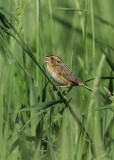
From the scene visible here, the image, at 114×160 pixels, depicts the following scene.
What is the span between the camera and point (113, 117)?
3.99 metres

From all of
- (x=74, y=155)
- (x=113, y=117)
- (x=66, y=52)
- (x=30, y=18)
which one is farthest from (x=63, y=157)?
(x=30, y=18)

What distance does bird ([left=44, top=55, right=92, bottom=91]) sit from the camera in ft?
15.8

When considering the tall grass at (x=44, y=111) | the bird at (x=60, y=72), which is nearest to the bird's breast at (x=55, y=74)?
the bird at (x=60, y=72)

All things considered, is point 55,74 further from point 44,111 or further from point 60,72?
point 44,111

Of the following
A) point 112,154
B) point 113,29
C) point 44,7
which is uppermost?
point 44,7

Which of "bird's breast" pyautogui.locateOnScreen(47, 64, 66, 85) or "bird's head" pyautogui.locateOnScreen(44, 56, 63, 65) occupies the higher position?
"bird's head" pyautogui.locateOnScreen(44, 56, 63, 65)

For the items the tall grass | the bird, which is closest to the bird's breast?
the bird

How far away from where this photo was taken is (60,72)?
195 inches

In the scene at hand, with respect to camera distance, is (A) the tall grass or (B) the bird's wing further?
(B) the bird's wing

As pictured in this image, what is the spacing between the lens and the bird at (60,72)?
4801mm

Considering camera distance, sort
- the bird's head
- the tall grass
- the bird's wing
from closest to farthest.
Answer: the tall grass, the bird's wing, the bird's head

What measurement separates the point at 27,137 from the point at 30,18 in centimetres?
289

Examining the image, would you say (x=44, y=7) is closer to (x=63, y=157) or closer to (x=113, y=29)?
(x=113, y=29)

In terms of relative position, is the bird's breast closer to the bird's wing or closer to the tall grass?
the bird's wing
